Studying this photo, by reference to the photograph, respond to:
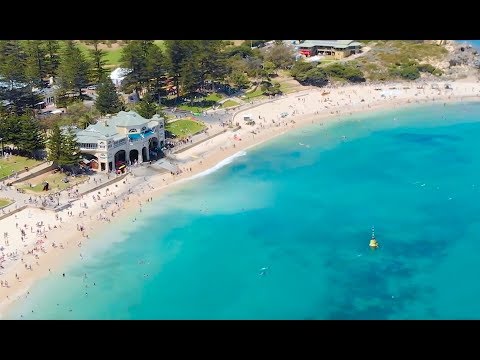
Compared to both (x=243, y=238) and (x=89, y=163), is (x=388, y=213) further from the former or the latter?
(x=89, y=163)

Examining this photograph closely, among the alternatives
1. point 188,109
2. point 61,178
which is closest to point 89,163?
point 61,178

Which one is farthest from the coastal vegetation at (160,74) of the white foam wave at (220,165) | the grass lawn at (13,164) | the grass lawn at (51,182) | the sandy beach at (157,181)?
the white foam wave at (220,165)

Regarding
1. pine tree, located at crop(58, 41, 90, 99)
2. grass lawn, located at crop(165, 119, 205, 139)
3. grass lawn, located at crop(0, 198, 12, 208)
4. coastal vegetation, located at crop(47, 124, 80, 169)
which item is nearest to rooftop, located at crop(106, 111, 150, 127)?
coastal vegetation, located at crop(47, 124, 80, 169)

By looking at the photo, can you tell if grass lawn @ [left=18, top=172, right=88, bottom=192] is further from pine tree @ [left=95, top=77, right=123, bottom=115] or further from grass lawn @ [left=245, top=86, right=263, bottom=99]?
grass lawn @ [left=245, top=86, right=263, bottom=99]

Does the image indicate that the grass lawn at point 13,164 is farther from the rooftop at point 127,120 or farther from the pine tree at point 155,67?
the pine tree at point 155,67

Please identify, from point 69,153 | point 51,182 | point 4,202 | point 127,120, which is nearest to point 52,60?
point 127,120

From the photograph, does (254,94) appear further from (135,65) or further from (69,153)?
(69,153)

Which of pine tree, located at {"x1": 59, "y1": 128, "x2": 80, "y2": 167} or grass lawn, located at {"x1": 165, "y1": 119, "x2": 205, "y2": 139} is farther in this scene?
grass lawn, located at {"x1": 165, "y1": 119, "x2": 205, "y2": 139}
